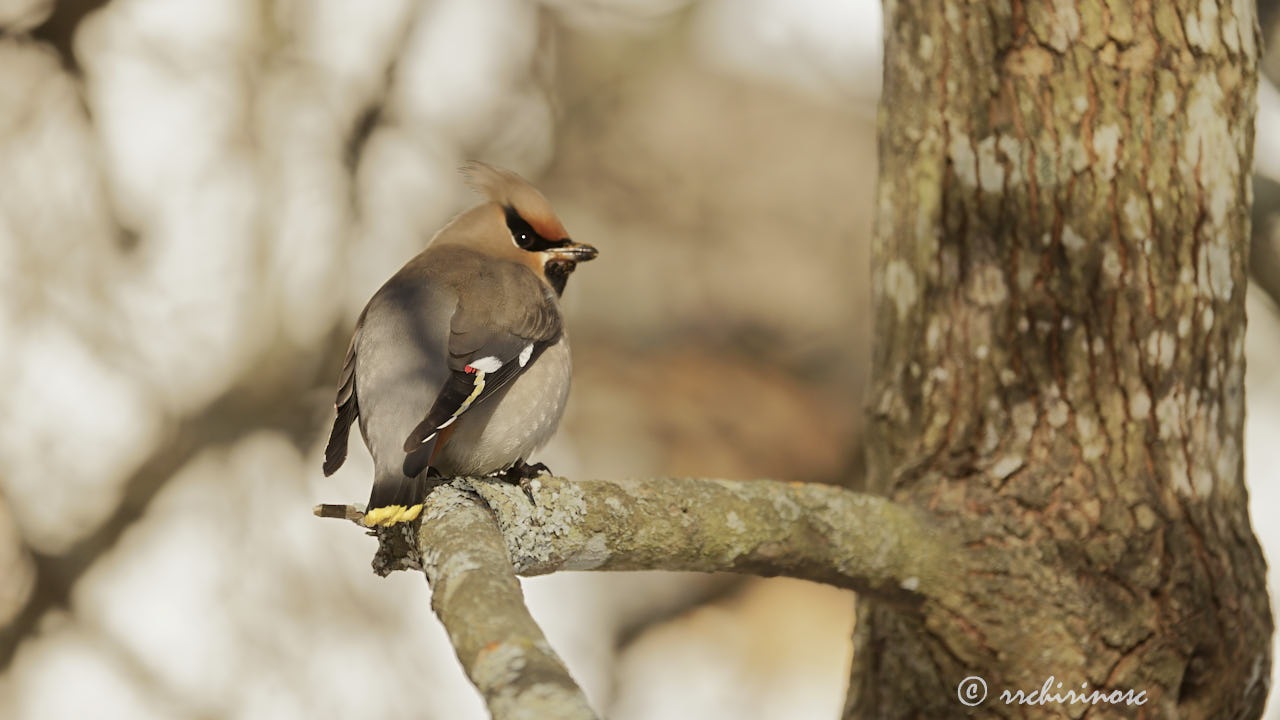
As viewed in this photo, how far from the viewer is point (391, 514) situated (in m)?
2.24

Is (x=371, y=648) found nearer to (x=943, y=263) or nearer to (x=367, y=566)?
(x=367, y=566)

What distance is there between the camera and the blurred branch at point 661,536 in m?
2.02

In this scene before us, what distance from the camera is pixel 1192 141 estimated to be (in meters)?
2.62

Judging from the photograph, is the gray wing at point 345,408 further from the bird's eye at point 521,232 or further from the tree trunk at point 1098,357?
the tree trunk at point 1098,357

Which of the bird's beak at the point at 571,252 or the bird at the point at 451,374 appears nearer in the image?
the bird at the point at 451,374

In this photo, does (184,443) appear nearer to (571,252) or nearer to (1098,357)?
(571,252)

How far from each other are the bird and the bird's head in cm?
6

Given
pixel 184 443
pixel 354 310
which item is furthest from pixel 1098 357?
pixel 184 443

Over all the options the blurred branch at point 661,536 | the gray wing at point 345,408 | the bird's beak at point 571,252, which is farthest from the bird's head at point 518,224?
the blurred branch at point 661,536

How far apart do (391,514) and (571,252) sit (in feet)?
3.66

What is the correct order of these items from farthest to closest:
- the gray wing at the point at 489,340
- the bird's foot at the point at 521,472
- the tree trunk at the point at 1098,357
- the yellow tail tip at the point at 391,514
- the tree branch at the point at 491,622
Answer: the bird's foot at the point at 521,472 < the tree trunk at the point at 1098,357 < the gray wing at the point at 489,340 < the yellow tail tip at the point at 391,514 < the tree branch at the point at 491,622

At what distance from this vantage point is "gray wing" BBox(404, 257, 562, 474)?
96.9 inches

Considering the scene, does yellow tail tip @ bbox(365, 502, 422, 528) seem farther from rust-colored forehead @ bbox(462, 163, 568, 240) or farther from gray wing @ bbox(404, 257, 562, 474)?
rust-colored forehead @ bbox(462, 163, 568, 240)

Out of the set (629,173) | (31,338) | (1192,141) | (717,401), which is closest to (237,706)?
(31,338)
